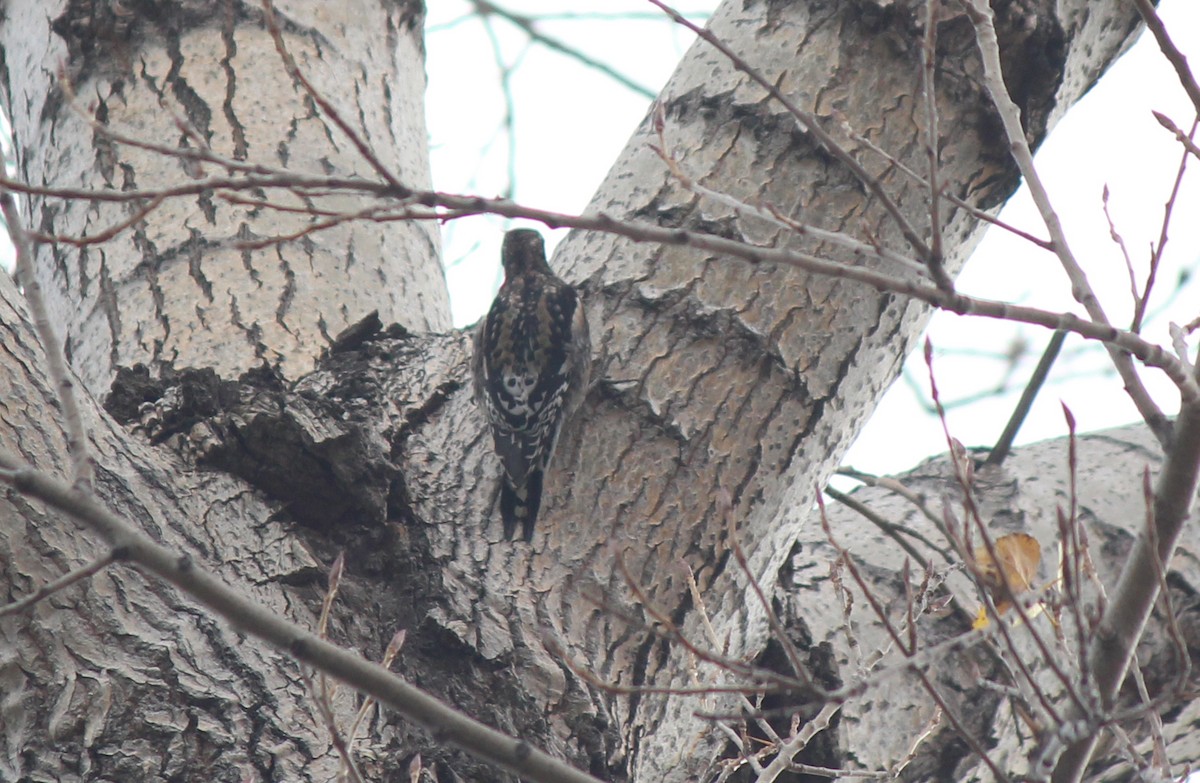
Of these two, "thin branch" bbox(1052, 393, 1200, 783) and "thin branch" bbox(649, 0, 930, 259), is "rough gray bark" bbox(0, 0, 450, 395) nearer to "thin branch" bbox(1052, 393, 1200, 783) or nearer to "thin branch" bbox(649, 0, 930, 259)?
"thin branch" bbox(649, 0, 930, 259)

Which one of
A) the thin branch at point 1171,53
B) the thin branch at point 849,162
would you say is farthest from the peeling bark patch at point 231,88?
the thin branch at point 1171,53

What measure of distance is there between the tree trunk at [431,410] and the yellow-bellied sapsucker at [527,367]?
2.1 inches

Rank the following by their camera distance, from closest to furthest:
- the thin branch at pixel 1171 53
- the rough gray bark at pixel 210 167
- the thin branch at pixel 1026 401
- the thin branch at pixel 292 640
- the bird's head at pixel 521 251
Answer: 1. the thin branch at pixel 292 640
2. the thin branch at pixel 1171 53
3. the rough gray bark at pixel 210 167
4. the thin branch at pixel 1026 401
5. the bird's head at pixel 521 251

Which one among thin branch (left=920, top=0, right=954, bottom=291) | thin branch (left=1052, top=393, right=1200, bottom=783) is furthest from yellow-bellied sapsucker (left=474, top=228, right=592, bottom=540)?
thin branch (left=1052, top=393, right=1200, bottom=783)

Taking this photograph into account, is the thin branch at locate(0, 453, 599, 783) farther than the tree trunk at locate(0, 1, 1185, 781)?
No

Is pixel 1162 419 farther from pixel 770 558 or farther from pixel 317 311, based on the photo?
pixel 317 311

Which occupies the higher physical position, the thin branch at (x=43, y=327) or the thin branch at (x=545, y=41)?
the thin branch at (x=545, y=41)

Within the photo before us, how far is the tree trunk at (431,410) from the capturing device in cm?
213

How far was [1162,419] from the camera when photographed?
1852mm

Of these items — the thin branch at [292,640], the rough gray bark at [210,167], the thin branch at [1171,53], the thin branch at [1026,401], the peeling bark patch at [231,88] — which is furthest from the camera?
the thin branch at [1026,401]

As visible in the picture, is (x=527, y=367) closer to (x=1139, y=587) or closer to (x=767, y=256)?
(x=767, y=256)

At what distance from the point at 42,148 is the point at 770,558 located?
2.28 metres

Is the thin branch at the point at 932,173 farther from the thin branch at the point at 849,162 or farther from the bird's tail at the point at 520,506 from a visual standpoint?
the bird's tail at the point at 520,506

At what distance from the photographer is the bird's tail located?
8.64 feet
